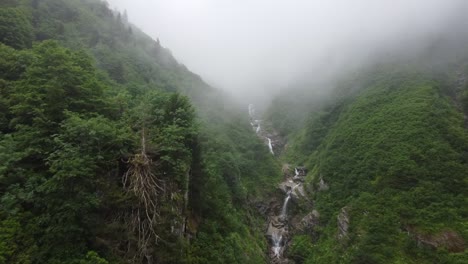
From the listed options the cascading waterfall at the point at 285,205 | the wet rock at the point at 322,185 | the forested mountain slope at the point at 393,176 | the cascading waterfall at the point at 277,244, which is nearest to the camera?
the forested mountain slope at the point at 393,176

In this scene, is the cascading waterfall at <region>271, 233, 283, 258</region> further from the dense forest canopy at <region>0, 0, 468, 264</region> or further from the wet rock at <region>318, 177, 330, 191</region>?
the wet rock at <region>318, 177, 330, 191</region>

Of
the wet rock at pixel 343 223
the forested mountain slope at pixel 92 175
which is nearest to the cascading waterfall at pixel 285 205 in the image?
the wet rock at pixel 343 223

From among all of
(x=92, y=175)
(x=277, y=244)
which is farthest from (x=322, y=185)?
(x=92, y=175)

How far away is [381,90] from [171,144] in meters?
63.9

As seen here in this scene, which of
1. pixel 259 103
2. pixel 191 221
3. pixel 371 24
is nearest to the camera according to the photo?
pixel 191 221

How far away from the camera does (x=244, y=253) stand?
29719 mm

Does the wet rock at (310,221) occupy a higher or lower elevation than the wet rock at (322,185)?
lower

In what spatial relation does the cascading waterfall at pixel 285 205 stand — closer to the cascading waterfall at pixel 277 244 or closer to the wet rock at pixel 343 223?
the cascading waterfall at pixel 277 244

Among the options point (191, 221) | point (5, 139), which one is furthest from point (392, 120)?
point (5, 139)

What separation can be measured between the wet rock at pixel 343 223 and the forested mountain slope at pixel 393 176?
0.51 feet

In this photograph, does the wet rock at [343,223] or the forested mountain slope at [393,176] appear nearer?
the forested mountain slope at [393,176]

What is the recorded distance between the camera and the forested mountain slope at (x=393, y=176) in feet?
107

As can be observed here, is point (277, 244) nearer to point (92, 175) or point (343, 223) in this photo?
point (343, 223)

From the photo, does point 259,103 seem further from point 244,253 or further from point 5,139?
point 5,139
